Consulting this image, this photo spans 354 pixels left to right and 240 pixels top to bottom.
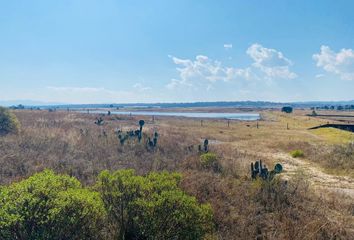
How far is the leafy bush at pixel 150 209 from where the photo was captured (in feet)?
23.4

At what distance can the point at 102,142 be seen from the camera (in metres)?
24.2

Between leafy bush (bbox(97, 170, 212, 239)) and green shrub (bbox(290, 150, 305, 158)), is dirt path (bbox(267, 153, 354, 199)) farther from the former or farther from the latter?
leafy bush (bbox(97, 170, 212, 239))

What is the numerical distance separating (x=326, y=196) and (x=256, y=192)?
464 cm

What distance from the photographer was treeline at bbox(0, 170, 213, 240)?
6352 millimetres

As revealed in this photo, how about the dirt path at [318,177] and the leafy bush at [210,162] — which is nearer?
the leafy bush at [210,162]

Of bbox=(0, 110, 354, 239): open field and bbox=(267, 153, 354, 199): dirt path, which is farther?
bbox=(267, 153, 354, 199): dirt path

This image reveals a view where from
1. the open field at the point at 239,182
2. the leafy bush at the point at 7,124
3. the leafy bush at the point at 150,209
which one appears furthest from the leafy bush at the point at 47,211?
the leafy bush at the point at 7,124

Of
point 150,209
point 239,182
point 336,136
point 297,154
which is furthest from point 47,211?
point 336,136

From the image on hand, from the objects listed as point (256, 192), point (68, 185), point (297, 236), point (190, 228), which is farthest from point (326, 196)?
point (68, 185)

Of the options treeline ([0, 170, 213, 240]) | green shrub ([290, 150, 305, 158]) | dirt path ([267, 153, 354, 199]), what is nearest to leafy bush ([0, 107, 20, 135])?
treeline ([0, 170, 213, 240])

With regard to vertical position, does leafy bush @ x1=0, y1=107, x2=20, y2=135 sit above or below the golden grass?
above

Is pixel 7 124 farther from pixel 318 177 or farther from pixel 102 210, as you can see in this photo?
pixel 318 177

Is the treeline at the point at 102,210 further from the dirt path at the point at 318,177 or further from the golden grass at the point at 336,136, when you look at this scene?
the golden grass at the point at 336,136

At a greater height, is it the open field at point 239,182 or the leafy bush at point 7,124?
the leafy bush at point 7,124
